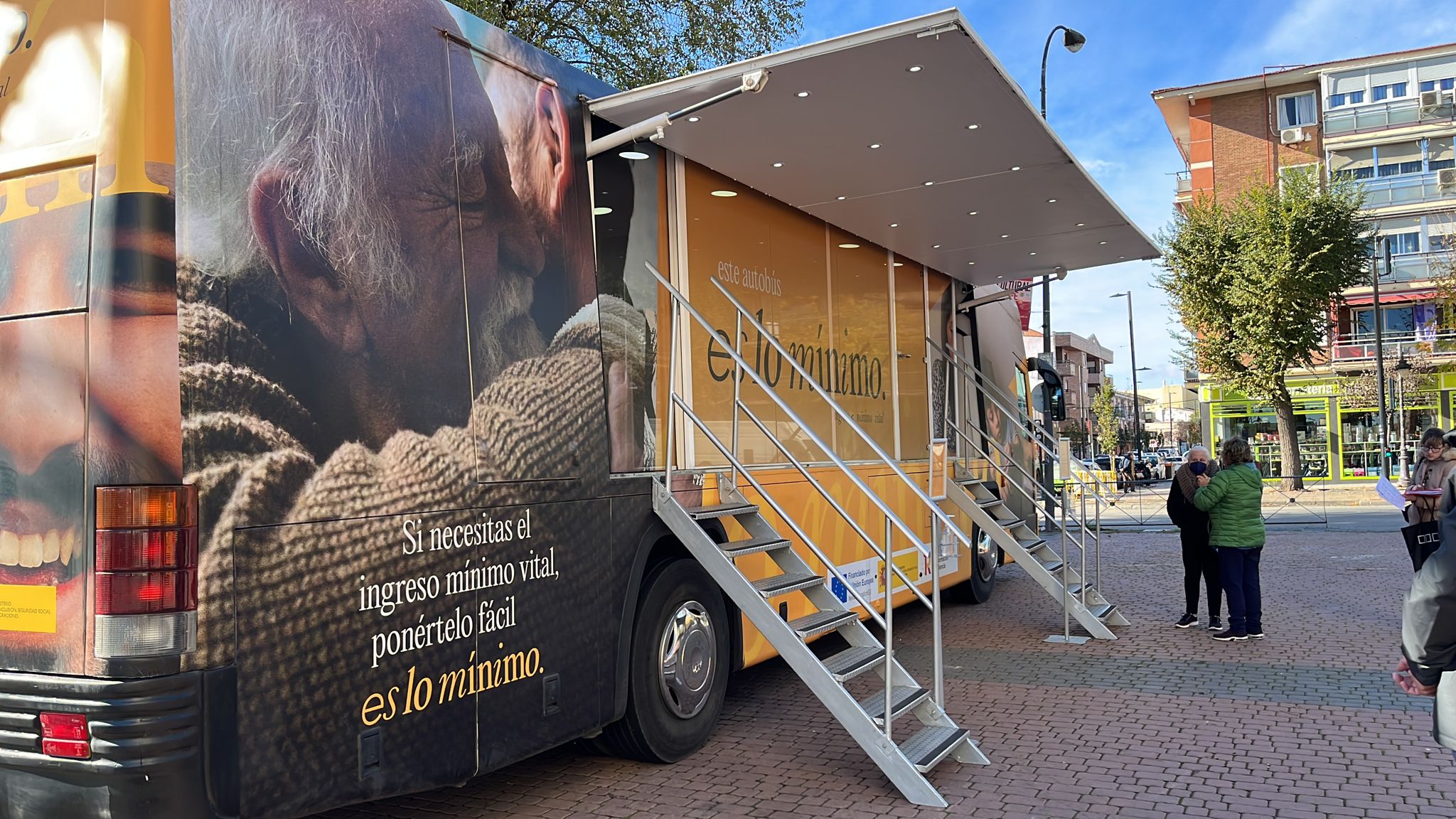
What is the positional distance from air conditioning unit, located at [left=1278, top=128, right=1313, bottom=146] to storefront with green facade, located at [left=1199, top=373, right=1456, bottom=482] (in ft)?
29.9

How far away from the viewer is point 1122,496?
34094 mm

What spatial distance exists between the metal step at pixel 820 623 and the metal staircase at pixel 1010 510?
12.3 ft

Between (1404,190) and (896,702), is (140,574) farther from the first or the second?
(1404,190)

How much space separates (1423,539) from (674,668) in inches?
231

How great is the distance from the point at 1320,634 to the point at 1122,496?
85.4 feet

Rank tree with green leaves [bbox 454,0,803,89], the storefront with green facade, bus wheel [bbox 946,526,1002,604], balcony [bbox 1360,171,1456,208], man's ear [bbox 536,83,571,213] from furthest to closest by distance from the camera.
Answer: balcony [bbox 1360,171,1456,208], the storefront with green facade, tree with green leaves [bbox 454,0,803,89], bus wheel [bbox 946,526,1002,604], man's ear [bbox 536,83,571,213]

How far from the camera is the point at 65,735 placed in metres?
3.09

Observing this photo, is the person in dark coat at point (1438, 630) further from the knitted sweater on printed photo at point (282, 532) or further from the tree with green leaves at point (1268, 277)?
the tree with green leaves at point (1268, 277)

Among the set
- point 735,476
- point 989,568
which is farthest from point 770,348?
point 989,568

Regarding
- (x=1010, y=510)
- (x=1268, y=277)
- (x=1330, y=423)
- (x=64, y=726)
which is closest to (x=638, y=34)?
(x=1010, y=510)

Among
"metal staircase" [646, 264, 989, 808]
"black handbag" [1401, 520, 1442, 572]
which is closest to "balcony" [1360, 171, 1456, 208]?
"black handbag" [1401, 520, 1442, 572]

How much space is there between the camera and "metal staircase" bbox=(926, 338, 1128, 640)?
30.6ft

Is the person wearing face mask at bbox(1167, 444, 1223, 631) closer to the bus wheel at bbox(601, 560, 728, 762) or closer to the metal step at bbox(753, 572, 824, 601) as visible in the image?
the metal step at bbox(753, 572, 824, 601)

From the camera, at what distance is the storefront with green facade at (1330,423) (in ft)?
120
